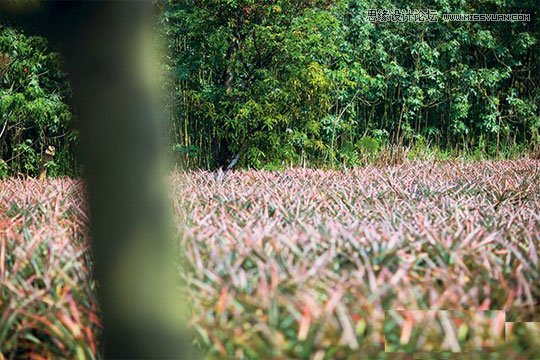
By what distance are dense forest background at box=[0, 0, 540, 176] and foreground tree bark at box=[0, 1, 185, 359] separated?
2894 millimetres

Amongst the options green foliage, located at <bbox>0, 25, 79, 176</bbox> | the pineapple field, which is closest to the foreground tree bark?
the pineapple field

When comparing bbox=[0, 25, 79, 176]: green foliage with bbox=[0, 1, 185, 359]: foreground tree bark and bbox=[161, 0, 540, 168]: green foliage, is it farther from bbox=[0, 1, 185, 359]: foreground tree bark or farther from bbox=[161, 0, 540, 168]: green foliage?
bbox=[0, 1, 185, 359]: foreground tree bark

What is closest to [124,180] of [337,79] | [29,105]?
[29,105]

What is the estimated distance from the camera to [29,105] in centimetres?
566

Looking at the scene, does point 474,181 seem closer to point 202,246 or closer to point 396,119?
point 202,246

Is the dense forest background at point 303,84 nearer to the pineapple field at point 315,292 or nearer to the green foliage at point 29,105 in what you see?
the green foliage at point 29,105

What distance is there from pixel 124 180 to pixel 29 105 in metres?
5.19

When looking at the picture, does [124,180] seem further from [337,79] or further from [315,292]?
[337,79]

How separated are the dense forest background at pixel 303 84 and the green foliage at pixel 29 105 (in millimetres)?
17

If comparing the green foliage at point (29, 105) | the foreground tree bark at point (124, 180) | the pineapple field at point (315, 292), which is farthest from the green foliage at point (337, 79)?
the foreground tree bark at point (124, 180)

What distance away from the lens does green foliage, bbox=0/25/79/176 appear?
5.73 m

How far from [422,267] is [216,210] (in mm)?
699

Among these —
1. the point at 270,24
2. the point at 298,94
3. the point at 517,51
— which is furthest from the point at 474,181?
the point at 517,51

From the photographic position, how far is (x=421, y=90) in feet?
26.0
